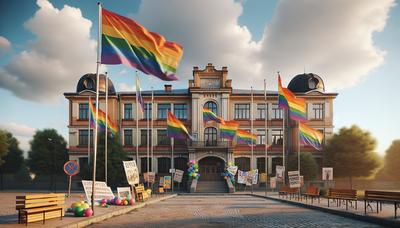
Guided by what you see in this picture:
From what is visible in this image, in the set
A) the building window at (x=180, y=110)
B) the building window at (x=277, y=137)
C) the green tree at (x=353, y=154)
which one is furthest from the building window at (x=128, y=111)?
the green tree at (x=353, y=154)

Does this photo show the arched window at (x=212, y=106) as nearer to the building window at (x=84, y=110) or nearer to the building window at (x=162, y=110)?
the building window at (x=162, y=110)

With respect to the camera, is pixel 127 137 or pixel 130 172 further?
pixel 127 137

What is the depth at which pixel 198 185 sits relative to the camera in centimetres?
5425

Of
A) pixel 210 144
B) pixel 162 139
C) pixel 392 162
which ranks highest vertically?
pixel 162 139

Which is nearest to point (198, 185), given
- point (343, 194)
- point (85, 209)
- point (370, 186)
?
point (370, 186)

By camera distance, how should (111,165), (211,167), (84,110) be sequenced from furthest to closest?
(84,110) → (211,167) → (111,165)

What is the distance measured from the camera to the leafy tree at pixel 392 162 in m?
73.1

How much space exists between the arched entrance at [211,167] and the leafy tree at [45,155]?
20.4 metres

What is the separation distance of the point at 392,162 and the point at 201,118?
37.8 m

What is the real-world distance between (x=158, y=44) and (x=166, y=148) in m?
43.6

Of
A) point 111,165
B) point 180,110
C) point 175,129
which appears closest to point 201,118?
point 180,110

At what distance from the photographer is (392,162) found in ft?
243

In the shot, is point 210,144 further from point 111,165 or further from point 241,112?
point 111,165

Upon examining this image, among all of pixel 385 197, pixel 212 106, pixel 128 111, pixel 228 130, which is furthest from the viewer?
pixel 128 111
